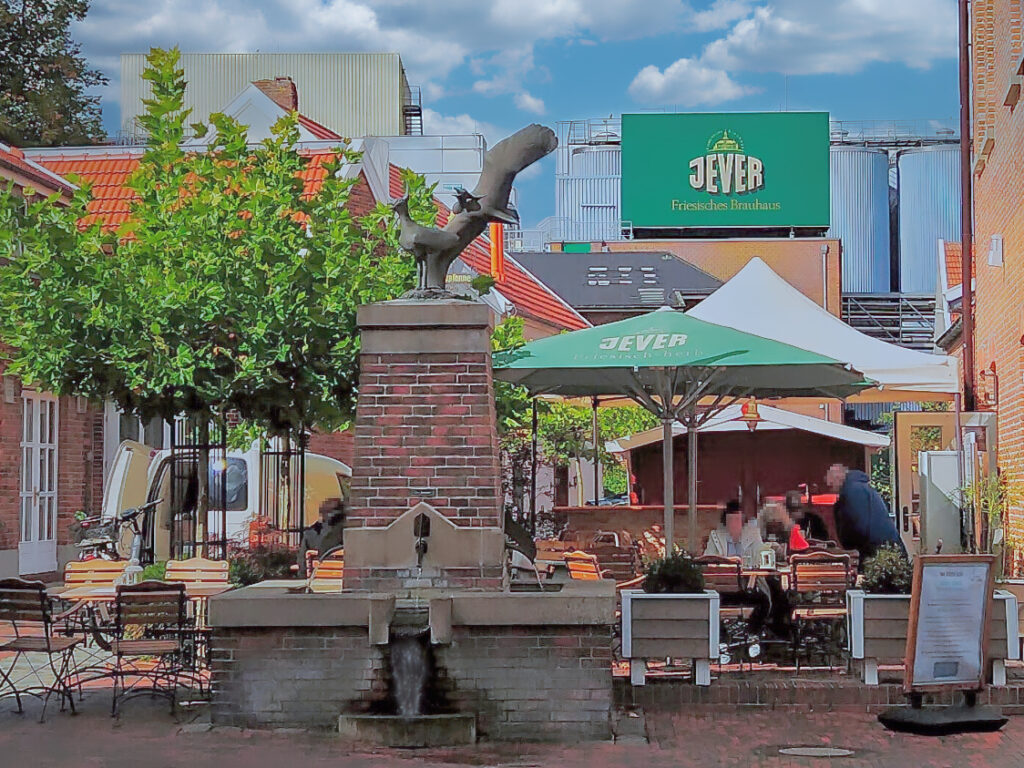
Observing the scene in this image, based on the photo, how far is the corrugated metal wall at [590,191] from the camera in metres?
73.2

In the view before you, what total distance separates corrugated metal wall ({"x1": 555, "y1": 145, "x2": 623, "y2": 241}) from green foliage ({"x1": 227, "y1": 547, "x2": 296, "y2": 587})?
58.8 metres

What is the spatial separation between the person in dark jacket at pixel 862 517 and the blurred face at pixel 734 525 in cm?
104

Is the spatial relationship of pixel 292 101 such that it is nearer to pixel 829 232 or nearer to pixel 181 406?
pixel 181 406

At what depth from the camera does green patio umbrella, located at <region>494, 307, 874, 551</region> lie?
40.6 ft

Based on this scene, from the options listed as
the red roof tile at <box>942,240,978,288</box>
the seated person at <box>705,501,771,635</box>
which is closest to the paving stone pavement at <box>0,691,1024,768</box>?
the seated person at <box>705,501,771,635</box>

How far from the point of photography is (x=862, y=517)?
48.5 feet

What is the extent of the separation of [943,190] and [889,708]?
65.5 meters

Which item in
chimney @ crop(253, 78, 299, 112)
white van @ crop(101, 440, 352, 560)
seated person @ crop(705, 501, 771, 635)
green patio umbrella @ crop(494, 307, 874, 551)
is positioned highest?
chimney @ crop(253, 78, 299, 112)

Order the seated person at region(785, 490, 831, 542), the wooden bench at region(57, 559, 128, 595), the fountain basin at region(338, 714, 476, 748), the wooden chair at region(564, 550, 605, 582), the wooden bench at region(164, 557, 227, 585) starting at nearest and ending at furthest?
the fountain basin at region(338, 714, 476, 748)
the wooden chair at region(564, 550, 605, 582)
the wooden bench at region(164, 557, 227, 585)
the wooden bench at region(57, 559, 128, 595)
the seated person at region(785, 490, 831, 542)

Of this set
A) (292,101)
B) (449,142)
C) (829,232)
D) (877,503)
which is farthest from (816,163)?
(877,503)

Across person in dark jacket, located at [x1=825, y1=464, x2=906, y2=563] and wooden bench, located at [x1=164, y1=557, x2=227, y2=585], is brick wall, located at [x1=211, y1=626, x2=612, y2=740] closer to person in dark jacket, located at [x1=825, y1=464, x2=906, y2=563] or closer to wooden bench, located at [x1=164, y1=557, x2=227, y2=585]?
wooden bench, located at [x1=164, y1=557, x2=227, y2=585]

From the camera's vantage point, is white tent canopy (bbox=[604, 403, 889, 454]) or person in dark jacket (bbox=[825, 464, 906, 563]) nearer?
person in dark jacket (bbox=[825, 464, 906, 563])

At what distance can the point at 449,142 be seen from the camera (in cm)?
4397

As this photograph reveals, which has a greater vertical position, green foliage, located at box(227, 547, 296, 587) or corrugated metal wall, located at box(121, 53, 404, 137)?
corrugated metal wall, located at box(121, 53, 404, 137)
